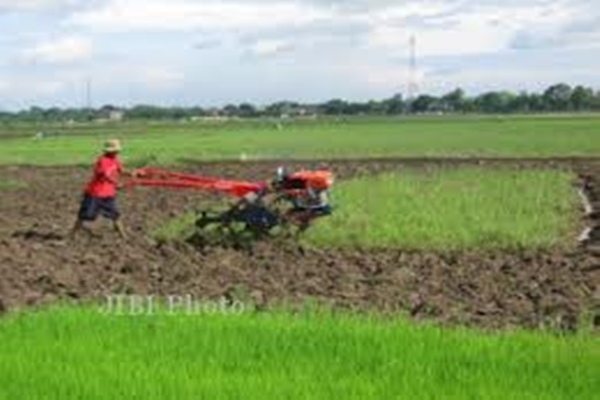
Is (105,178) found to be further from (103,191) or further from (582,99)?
(582,99)

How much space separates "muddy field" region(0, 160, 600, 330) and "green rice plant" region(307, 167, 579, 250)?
Answer: 994 millimetres

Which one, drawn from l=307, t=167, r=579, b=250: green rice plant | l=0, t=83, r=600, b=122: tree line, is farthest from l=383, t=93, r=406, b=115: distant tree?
l=307, t=167, r=579, b=250: green rice plant

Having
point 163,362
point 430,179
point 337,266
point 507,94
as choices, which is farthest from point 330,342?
point 507,94

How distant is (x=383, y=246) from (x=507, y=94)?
522 ft

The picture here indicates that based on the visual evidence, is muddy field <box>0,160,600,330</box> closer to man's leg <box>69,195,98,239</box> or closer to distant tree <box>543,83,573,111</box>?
man's leg <box>69,195,98,239</box>

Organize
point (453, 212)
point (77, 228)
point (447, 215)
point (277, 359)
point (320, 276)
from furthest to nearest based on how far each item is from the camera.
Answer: point (453, 212)
point (447, 215)
point (77, 228)
point (320, 276)
point (277, 359)

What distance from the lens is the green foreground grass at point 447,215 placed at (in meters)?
18.5

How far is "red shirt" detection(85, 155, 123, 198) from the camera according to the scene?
18438 millimetres

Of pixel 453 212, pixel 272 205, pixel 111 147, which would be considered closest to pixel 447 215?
pixel 453 212

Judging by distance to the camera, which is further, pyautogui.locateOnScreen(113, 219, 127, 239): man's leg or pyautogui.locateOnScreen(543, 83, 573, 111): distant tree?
pyautogui.locateOnScreen(543, 83, 573, 111): distant tree

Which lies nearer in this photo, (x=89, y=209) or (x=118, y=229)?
(x=89, y=209)

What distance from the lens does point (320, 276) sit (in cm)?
1482

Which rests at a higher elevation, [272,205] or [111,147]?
[111,147]

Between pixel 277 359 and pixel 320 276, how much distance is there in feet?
18.6
